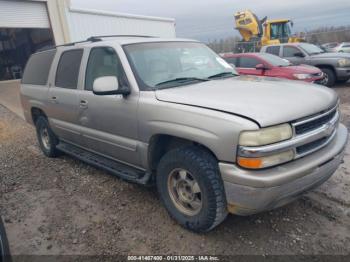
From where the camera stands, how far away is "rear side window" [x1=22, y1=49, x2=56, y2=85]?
514cm

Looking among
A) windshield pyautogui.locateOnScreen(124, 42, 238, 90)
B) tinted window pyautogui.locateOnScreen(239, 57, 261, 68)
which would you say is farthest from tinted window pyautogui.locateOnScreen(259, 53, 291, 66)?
windshield pyautogui.locateOnScreen(124, 42, 238, 90)

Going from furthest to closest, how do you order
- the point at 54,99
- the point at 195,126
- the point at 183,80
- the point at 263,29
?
the point at 263,29, the point at 54,99, the point at 183,80, the point at 195,126

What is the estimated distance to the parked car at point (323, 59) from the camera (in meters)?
10.7

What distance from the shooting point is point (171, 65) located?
12.1 ft

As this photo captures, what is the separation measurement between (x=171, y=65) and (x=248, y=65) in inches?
278

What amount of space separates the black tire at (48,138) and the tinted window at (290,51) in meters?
9.85

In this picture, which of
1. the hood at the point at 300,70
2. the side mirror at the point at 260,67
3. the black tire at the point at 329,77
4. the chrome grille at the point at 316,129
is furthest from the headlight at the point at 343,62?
the chrome grille at the point at 316,129

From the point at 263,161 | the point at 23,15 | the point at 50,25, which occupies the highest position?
the point at 23,15

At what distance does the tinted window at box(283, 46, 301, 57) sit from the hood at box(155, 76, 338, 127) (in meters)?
9.61

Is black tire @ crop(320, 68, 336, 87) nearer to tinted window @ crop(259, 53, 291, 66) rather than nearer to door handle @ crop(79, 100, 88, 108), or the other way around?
tinted window @ crop(259, 53, 291, 66)

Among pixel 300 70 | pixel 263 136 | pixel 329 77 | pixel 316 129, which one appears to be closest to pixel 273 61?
pixel 300 70

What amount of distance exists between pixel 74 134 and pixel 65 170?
2.77ft

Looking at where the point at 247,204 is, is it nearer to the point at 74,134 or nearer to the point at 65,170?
the point at 74,134

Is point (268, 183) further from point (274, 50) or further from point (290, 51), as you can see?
point (274, 50)
